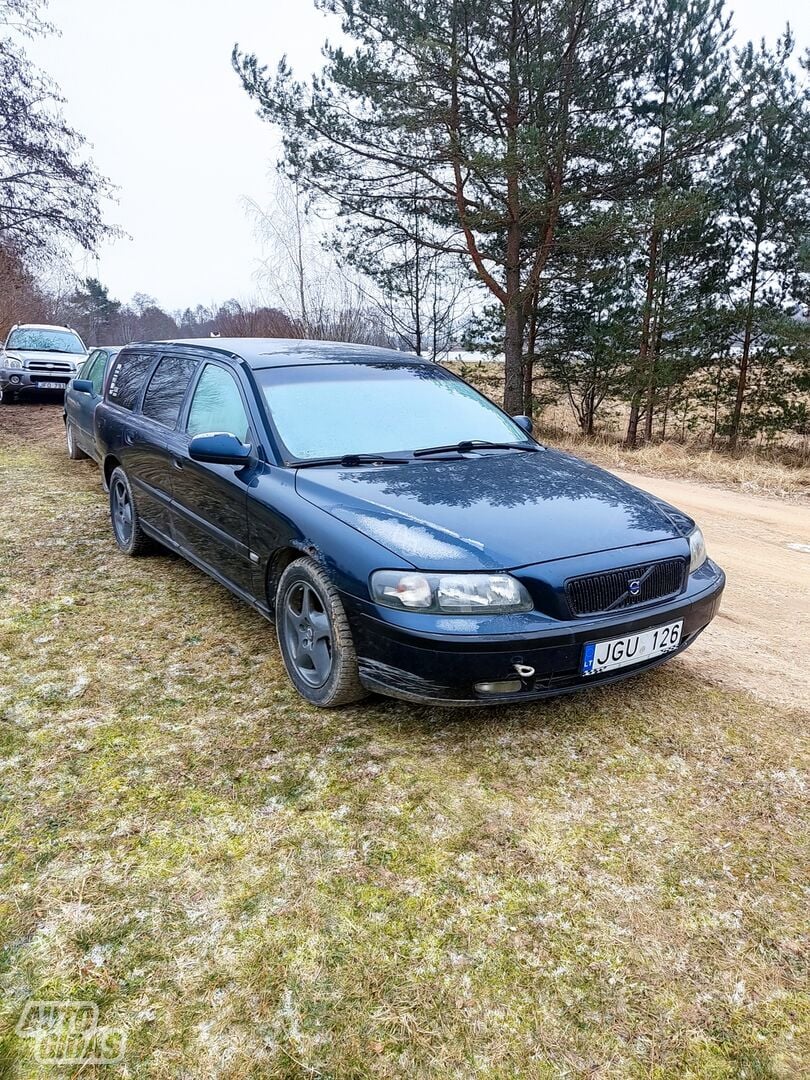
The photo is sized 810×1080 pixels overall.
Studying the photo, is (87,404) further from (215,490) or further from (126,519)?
(215,490)

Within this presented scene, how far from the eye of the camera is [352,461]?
3154 millimetres

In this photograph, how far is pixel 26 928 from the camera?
180 centimetres

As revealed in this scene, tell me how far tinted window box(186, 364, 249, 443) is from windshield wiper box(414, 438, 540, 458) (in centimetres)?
93

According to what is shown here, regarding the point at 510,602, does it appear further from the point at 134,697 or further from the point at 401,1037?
the point at 134,697

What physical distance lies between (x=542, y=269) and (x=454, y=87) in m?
3.56

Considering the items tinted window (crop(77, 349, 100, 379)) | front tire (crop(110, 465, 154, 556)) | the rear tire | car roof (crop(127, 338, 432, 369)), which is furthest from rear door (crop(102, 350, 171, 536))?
the rear tire

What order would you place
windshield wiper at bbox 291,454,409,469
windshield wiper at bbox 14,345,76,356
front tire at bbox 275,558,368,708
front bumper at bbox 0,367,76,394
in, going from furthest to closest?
windshield wiper at bbox 14,345,76,356, front bumper at bbox 0,367,76,394, windshield wiper at bbox 291,454,409,469, front tire at bbox 275,558,368,708

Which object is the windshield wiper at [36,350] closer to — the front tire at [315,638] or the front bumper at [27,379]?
the front bumper at [27,379]

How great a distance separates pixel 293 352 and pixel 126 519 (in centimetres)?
200

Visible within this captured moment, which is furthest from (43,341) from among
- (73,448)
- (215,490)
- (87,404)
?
(215,490)

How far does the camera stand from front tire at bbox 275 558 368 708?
2.67m

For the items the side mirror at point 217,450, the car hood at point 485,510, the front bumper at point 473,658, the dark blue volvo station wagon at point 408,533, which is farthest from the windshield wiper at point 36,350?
the front bumper at point 473,658

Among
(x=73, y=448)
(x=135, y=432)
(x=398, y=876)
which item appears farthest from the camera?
(x=73, y=448)

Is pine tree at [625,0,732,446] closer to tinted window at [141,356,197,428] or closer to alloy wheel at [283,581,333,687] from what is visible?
tinted window at [141,356,197,428]
